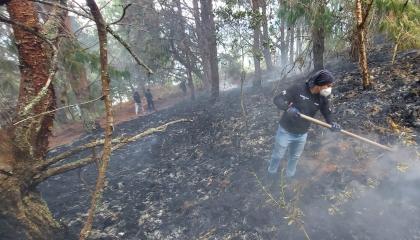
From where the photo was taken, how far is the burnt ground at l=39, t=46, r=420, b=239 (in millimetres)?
4910

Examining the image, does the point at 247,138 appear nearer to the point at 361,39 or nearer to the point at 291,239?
the point at 361,39

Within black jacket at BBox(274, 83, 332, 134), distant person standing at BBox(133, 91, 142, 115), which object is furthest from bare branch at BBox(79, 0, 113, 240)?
distant person standing at BBox(133, 91, 142, 115)

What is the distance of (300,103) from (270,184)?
1813 mm

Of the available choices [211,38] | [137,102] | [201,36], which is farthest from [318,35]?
[137,102]

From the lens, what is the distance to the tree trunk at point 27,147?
409 cm

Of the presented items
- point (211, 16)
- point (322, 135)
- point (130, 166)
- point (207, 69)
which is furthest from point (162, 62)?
point (322, 135)

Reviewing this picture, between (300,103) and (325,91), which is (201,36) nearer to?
(300,103)

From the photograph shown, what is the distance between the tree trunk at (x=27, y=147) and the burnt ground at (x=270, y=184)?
0.73 meters

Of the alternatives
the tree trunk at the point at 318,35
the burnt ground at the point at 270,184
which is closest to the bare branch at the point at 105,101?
the burnt ground at the point at 270,184

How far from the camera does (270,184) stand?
608cm

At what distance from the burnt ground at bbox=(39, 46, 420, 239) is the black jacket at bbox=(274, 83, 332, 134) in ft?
3.72

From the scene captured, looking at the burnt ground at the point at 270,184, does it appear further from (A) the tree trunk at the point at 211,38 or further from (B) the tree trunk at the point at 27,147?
(A) the tree trunk at the point at 211,38

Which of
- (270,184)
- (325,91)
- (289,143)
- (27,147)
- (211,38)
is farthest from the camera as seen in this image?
(211,38)

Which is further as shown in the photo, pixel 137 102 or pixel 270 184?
pixel 137 102
